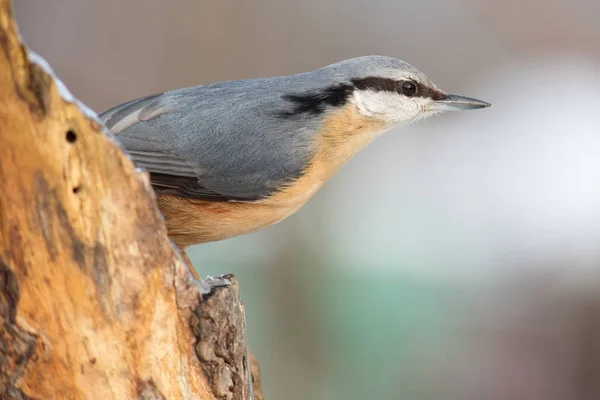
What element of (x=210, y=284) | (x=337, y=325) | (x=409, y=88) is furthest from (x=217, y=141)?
(x=337, y=325)

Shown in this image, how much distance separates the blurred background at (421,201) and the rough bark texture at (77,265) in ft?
6.79

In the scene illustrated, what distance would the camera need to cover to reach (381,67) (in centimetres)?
200

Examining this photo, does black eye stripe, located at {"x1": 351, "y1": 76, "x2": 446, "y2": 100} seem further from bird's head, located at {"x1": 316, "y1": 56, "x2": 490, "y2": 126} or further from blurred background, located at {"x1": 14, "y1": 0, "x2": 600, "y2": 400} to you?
blurred background, located at {"x1": 14, "y1": 0, "x2": 600, "y2": 400}

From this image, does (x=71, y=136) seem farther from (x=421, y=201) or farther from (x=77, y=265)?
(x=421, y=201)

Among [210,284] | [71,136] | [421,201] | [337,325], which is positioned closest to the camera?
[71,136]

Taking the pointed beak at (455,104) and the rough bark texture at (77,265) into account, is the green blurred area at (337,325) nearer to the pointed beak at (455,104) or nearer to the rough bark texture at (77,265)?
the pointed beak at (455,104)

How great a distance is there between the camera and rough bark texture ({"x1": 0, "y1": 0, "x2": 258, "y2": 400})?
110 cm

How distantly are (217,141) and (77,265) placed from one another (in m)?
0.66

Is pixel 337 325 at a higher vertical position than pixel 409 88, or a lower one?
lower

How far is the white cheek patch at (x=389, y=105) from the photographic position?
197 cm

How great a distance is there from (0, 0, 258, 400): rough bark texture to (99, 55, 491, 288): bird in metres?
0.51

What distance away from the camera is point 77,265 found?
116cm

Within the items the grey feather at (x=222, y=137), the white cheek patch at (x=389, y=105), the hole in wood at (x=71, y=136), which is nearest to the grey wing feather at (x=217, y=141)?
the grey feather at (x=222, y=137)

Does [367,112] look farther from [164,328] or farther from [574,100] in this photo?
[574,100]
